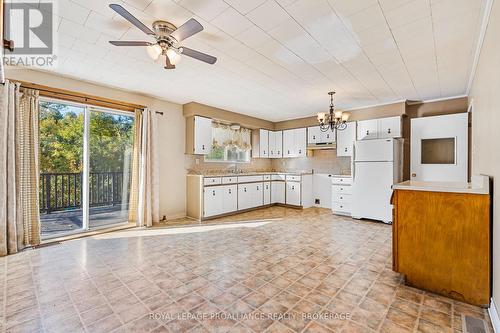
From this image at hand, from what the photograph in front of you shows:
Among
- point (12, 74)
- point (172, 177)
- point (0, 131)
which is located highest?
point (12, 74)

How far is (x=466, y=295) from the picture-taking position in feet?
6.52

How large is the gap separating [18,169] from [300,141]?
5761 mm

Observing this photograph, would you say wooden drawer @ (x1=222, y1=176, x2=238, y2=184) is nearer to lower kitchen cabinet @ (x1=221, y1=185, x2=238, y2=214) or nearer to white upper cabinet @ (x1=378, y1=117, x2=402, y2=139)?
lower kitchen cabinet @ (x1=221, y1=185, x2=238, y2=214)

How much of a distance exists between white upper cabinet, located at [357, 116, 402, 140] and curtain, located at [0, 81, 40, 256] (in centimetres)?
607

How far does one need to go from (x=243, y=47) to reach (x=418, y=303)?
3.06 metres

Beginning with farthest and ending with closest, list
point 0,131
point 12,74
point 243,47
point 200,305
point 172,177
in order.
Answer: point 172,177 < point 12,74 < point 0,131 < point 243,47 < point 200,305

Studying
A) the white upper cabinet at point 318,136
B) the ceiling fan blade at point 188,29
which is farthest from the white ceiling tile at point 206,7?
the white upper cabinet at point 318,136

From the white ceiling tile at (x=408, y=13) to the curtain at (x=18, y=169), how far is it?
458cm

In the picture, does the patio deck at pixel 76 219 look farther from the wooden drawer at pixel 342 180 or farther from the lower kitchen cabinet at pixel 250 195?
the wooden drawer at pixel 342 180

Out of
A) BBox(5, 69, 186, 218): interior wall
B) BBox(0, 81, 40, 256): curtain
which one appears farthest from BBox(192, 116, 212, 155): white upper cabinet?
BBox(0, 81, 40, 256): curtain

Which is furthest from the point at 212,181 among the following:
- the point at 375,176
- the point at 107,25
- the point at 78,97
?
the point at 375,176

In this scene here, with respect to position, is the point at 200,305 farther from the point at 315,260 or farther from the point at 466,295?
the point at 466,295

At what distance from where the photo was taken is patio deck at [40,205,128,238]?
383cm

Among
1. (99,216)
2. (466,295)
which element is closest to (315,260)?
(466,295)
